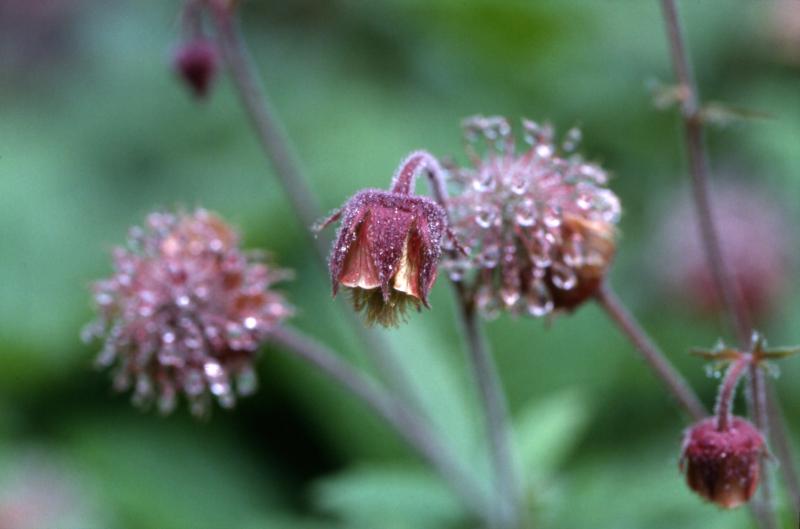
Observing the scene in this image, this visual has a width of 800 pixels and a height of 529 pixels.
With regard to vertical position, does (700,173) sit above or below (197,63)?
below

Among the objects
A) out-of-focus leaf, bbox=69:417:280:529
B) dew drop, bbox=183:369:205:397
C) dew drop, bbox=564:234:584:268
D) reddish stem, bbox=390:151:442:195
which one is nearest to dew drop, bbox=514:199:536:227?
dew drop, bbox=564:234:584:268

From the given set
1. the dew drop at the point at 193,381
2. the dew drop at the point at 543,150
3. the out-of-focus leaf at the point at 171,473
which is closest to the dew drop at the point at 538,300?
the dew drop at the point at 543,150

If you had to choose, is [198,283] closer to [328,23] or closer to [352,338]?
[352,338]

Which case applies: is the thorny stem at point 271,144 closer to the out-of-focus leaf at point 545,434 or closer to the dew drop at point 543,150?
the out-of-focus leaf at point 545,434

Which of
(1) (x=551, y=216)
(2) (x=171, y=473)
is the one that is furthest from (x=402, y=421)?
(2) (x=171, y=473)

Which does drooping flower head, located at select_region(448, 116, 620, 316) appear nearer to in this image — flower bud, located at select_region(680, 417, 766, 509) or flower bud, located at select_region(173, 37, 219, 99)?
flower bud, located at select_region(680, 417, 766, 509)

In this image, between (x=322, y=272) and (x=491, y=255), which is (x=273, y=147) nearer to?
(x=491, y=255)
